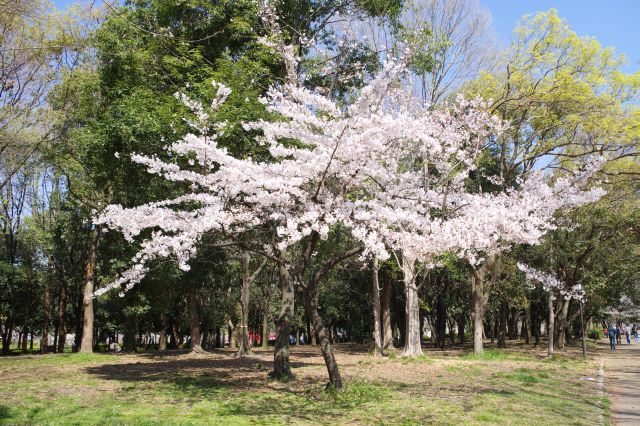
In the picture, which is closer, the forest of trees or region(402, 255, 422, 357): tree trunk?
the forest of trees

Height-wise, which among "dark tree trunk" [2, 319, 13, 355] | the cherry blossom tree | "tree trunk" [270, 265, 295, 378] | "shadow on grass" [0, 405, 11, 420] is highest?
the cherry blossom tree

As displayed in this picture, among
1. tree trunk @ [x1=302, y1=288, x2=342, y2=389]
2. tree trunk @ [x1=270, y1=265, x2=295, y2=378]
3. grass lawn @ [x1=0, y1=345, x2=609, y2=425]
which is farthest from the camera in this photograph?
tree trunk @ [x1=270, y1=265, x2=295, y2=378]

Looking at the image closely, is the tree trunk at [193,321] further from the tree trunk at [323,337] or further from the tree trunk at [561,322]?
the tree trunk at [561,322]

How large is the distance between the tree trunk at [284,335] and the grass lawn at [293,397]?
1.28 feet

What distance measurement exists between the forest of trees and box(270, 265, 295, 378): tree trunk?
0.19 feet

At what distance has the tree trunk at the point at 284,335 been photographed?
42.0ft

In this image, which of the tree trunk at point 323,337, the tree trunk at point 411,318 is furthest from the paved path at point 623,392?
the tree trunk at point 411,318

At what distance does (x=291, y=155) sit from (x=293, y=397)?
475cm

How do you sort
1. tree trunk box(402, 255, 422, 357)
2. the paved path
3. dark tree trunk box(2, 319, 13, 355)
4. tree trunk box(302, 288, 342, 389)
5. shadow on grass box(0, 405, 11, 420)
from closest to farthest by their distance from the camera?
shadow on grass box(0, 405, 11, 420) < the paved path < tree trunk box(302, 288, 342, 389) < tree trunk box(402, 255, 422, 357) < dark tree trunk box(2, 319, 13, 355)

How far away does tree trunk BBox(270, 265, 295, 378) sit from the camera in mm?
12812

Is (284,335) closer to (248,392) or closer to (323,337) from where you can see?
(248,392)

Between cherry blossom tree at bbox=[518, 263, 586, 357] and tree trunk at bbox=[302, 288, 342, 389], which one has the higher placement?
cherry blossom tree at bbox=[518, 263, 586, 357]

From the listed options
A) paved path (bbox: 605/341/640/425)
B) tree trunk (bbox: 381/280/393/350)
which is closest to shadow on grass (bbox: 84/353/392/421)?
paved path (bbox: 605/341/640/425)

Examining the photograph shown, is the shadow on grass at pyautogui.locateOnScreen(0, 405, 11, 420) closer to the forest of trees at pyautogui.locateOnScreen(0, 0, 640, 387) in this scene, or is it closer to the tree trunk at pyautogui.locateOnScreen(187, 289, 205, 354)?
the forest of trees at pyautogui.locateOnScreen(0, 0, 640, 387)
